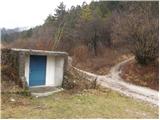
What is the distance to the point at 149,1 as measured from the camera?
39.8m

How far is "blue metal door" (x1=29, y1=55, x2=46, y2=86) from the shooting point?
61.6 feet

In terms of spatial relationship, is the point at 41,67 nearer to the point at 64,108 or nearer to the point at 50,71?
the point at 50,71

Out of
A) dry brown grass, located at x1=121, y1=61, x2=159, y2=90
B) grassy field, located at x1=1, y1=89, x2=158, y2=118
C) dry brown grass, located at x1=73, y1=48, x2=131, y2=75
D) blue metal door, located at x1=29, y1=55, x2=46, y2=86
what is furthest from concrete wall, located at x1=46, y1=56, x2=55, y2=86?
dry brown grass, located at x1=73, y1=48, x2=131, y2=75

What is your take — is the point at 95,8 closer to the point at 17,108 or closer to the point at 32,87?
the point at 32,87

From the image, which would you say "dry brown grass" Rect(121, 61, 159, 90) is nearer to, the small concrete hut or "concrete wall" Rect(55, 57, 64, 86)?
"concrete wall" Rect(55, 57, 64, 86)

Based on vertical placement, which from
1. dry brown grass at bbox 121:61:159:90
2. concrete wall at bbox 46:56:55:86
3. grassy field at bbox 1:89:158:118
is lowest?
dry brown grass at bbox 121:61:159:90

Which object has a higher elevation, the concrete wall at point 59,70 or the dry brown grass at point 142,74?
the concrete wall at point 59,70

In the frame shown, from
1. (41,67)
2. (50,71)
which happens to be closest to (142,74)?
(50,71)

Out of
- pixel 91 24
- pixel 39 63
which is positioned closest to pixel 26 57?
pixel 39 63

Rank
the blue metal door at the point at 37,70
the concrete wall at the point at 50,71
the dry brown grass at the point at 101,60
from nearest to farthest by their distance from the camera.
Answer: the blue metal door at the point at 37,70
the concrete wall at the point at 50,71
the dry brown grass at the point at 101,60

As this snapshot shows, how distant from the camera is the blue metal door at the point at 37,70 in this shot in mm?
18781

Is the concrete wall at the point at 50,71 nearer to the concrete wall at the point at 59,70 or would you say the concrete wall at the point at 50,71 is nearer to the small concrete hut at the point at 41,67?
the small concrete hut at the point at 41,67

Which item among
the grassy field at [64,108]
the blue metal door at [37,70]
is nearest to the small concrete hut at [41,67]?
the blue metal door at [37,70]

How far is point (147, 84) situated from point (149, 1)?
15033 millimetres
